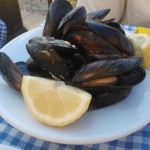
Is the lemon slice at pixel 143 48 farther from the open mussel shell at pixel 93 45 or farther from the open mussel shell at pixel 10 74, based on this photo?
the open mussel shell at pixel 10 74

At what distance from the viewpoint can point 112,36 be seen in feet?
1.73

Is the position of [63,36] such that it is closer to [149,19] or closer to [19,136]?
[19,136]

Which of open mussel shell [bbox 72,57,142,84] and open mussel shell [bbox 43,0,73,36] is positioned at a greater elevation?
open mussel shell [bbox 43,0,73,36]

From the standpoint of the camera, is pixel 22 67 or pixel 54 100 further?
pixel 22 67

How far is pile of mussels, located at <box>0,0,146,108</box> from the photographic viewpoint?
48 cm

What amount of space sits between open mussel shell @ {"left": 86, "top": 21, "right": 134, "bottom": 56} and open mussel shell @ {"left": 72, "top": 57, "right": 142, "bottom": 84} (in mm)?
50

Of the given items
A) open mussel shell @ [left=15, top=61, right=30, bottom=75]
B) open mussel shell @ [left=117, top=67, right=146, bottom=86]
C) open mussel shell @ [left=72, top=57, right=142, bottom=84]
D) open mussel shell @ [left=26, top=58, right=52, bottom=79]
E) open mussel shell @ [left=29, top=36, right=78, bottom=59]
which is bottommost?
open mussel shell @ [left=117, top=67, right=146, bottom=86]

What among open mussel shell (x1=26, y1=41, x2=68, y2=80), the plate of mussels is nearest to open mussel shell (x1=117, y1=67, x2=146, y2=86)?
the plate of mussels

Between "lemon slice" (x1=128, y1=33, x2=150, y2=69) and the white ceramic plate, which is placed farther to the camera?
"lemon slice" (x1=128, y1=33, x2=150, y2=69)

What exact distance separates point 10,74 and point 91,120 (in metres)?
0.17

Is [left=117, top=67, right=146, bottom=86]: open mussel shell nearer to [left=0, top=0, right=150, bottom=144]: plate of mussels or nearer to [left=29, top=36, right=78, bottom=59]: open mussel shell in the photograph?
[left=0, top=0, right=150, bottom=144]: plate of mussels

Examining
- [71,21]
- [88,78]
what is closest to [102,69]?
[88,78]

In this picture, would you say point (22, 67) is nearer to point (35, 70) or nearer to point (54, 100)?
point (35, 70)

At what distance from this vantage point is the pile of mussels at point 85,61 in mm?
480
